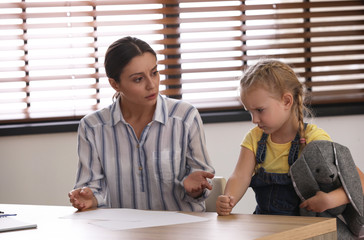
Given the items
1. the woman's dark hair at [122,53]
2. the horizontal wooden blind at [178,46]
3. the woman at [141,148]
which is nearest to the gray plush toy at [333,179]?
the woman at [141,148]

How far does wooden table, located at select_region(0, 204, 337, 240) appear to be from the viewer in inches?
49.1

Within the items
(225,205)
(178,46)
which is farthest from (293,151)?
(178,46)

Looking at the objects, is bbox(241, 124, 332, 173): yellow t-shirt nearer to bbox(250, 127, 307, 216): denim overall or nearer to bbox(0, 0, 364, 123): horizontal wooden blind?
bbox(250, 127, 307, 216): denim overall

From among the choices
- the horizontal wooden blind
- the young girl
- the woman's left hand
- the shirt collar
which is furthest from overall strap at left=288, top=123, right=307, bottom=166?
the horizontal wooden blind

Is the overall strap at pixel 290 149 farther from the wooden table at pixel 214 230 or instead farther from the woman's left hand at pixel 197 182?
the wooden table at pixel 214 230

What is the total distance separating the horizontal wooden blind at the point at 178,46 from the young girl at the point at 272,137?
1432mm

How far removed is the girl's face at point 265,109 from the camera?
1747mm

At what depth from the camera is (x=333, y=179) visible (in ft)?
5.18

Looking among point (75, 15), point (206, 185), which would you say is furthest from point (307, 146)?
point (75, 15)

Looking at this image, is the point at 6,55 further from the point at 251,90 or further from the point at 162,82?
the point at 251,90

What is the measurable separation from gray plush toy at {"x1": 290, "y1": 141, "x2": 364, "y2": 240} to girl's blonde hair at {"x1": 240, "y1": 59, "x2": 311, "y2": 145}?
0.15 meters

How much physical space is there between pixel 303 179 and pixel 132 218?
0.50 meters

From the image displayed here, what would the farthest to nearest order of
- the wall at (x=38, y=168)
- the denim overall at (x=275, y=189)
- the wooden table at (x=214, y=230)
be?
1. the wall at (x=38, y=168)
2. the denim overall at (x=275, y=189)
3. the wooden table at (x=214, y=230)

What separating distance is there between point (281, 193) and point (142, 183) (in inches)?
22.4
